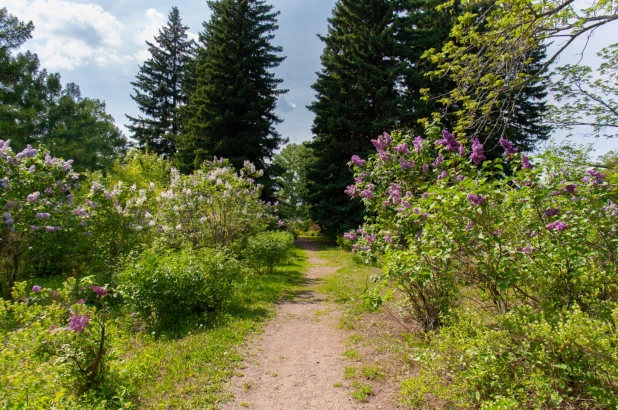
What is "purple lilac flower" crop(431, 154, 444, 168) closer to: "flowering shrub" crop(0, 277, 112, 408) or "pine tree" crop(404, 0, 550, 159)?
"flowering shrub" crop(0, 277, 112, 408)

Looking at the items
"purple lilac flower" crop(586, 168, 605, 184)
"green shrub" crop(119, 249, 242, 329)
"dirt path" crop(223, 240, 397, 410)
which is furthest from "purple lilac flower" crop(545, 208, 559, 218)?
"green shrub" crop(119, 249, 242, 329)

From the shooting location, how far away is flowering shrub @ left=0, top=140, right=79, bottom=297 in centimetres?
573

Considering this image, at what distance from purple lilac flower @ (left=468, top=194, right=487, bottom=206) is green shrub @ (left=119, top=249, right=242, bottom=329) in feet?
13.3

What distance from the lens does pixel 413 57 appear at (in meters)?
16.8

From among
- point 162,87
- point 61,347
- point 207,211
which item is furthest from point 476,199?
point 162,87

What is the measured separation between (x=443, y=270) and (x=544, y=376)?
1.37 m

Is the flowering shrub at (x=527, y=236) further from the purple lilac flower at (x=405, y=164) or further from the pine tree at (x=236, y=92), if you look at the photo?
the pine tree at (x=236, y=92)

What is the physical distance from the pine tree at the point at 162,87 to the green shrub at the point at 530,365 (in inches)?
1073

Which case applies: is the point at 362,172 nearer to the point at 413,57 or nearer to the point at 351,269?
the point at 351,269

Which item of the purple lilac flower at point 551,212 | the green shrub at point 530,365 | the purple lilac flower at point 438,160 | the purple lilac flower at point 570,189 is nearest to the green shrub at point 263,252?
the purple lilac flower at point 438,160

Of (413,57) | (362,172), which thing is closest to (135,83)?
(413,57)

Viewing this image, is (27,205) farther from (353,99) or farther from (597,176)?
(353,99)

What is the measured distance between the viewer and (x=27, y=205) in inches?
231

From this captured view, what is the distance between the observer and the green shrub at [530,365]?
1.97m
